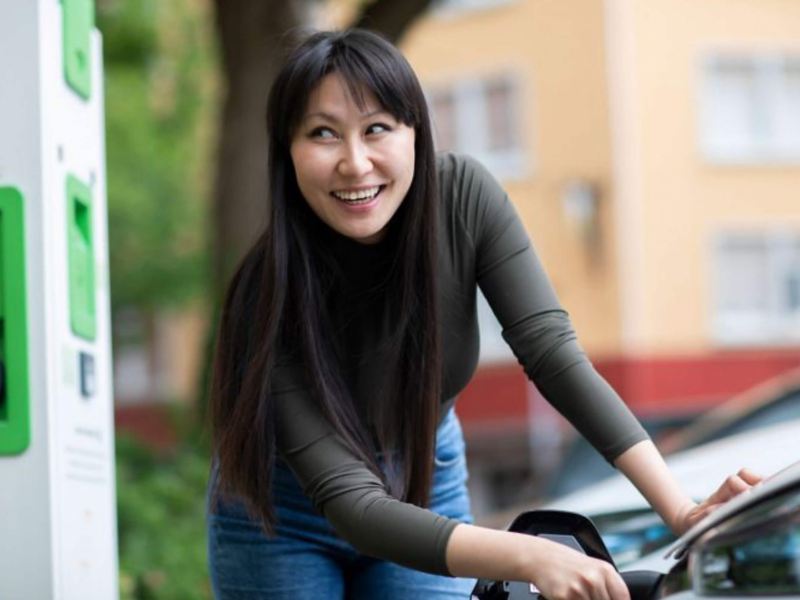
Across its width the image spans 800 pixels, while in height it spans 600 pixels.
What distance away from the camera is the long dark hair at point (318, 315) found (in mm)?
2621

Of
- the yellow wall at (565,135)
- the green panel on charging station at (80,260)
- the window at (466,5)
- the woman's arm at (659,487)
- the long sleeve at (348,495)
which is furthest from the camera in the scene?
the window at (466,5)

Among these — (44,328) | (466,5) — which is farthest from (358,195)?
(466,5)

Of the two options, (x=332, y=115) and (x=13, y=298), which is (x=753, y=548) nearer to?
(x=332, y=115)

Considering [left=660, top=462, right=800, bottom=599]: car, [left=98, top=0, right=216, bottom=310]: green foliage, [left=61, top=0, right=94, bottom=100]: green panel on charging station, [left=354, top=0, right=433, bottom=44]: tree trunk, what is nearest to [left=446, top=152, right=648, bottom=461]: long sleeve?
[left=660, top=462, right=800, bottom=599]: car

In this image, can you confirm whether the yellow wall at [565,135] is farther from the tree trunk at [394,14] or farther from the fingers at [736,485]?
the fingers at [736,485]

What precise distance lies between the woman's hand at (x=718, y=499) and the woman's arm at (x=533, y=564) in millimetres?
287

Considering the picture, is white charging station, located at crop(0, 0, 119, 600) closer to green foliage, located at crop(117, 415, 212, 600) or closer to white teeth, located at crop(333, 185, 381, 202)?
white teeth, located at crop(333, 185, 381, 202)

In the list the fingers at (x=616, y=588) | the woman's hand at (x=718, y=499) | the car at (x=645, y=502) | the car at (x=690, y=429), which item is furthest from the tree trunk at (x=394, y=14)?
the fingers at (x=616, y=588)

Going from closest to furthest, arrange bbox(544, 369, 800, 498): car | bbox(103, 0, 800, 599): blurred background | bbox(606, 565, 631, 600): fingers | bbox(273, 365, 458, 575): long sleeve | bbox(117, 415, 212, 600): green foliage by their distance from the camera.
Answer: bbox(606, 565, 631, 600): fingers < bbox(273, 365, 458, 575): long sleeve < bbox(544, 369, 800, 498): car < bbox(117, 415, 212, 600): green foliage < bbox(103, 0, 800, 599): blurred background

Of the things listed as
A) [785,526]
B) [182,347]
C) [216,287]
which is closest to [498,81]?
[182,347]

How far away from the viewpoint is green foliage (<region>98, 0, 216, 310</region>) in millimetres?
19750

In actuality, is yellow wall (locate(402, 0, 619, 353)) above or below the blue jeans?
above

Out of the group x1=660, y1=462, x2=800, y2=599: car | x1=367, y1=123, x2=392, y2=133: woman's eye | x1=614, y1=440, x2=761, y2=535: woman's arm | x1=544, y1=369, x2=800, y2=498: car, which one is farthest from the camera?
x1=544, y1=369, x2=800, y2=498: car

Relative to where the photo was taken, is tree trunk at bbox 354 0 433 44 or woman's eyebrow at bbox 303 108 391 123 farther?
tree trunk at bbox 354 0 433 44
